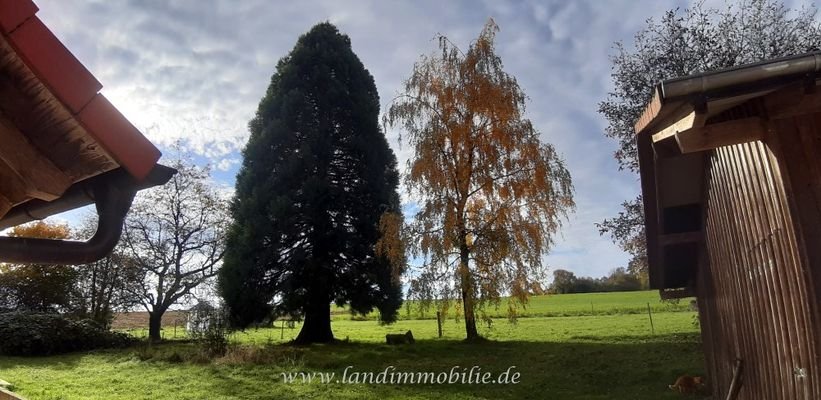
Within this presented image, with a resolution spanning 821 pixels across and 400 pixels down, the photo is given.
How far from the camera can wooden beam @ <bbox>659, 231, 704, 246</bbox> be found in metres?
6.59

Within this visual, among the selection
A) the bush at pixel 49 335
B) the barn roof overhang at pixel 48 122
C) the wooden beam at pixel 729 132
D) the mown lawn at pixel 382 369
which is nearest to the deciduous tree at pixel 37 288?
the bush at pixel 49 335

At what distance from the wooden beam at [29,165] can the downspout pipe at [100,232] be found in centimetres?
36

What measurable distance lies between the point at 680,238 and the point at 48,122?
6898 millimetres

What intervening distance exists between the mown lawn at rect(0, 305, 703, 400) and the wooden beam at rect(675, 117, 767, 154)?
6.77m

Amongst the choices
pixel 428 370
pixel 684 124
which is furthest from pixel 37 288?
pixel 684 124

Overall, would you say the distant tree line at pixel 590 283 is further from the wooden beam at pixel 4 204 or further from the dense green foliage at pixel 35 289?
the wooden beam at pixel 4 204

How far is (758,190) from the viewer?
379 centimetres

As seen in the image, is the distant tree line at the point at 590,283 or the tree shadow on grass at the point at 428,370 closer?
the tree shadow on grass at the point at 428,370

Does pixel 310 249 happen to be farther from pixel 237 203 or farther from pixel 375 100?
pixel 375 100

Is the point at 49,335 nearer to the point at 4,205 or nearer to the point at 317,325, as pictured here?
the point at 317,325

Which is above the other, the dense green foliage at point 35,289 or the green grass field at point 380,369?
the dense green foliage at point 35,289

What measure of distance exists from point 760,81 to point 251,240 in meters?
18.6

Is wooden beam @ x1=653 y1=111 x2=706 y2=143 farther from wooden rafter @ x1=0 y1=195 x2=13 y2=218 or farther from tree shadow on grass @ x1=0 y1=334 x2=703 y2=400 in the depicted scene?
tree shadow on grass @ x1=0 y1=334 x2=703 y2=400

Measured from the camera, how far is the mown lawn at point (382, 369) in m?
9.86
